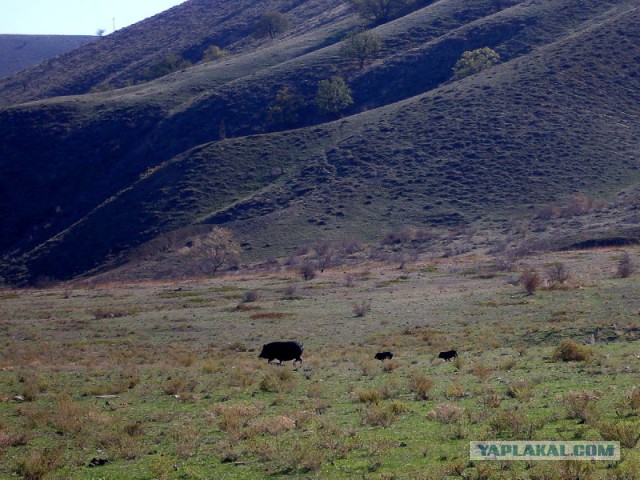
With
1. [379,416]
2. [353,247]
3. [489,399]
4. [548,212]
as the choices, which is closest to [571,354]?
[489,399]

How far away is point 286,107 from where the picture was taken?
97.5 m

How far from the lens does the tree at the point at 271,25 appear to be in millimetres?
139875

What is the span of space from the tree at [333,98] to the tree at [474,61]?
13601 mm

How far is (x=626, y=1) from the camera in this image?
3952 inches

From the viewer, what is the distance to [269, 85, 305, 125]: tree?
317 feet

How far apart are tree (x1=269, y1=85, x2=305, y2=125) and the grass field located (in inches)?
2455

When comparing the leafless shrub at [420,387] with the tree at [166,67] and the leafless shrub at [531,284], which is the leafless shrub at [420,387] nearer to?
the leafless shrub at [531,284]

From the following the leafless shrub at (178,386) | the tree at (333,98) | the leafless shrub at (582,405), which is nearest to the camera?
the leafless shrub at (582,405)

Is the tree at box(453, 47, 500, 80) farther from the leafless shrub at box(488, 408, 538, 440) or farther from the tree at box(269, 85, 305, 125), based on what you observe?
the leafless shrub at box(488, 408, 538, 440)

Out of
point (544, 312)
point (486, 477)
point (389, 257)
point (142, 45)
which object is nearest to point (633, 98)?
point (389, 257)

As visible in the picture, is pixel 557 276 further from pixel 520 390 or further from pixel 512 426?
pixel 512 426

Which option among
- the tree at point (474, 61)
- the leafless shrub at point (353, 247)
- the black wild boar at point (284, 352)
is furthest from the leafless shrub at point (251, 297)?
the tree at point (474, 61)

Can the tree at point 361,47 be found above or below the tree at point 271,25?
below

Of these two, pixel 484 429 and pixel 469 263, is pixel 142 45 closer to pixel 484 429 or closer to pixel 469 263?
pixel 469 263
